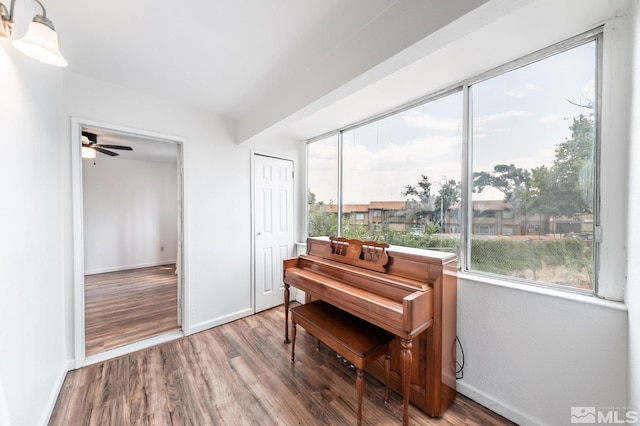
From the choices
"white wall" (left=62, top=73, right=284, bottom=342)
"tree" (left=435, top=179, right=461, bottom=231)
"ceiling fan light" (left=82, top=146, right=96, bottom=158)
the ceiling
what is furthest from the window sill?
"ceiling fan light" (left=82, top=146, right=96, bottom=158)

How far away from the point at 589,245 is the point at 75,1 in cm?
323

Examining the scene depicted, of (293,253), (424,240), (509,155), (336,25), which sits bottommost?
(293,253)

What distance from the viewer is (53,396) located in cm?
163

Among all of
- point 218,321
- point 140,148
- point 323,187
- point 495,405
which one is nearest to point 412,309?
point 495,405

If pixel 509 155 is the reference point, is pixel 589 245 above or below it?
below

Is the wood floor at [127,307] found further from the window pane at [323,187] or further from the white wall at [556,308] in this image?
the white wall at [556,308]

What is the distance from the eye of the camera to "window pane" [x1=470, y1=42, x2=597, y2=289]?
1404 millimetres

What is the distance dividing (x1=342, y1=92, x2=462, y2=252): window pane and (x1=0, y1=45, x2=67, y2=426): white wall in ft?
8.43

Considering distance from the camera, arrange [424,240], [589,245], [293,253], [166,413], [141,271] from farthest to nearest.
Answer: [141,271], [293,253], [424,240], [166,413], [589,245]

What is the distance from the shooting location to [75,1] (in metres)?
1.28

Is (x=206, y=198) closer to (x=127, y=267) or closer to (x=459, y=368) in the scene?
(x=459, y=368)

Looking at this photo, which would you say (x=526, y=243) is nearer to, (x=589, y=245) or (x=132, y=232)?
(x=589, y=245)

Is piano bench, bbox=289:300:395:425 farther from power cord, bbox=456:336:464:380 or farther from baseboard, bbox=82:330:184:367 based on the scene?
baseboard, bbox=82:330:184:367

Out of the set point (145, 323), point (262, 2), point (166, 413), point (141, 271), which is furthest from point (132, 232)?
point (262, 2)
